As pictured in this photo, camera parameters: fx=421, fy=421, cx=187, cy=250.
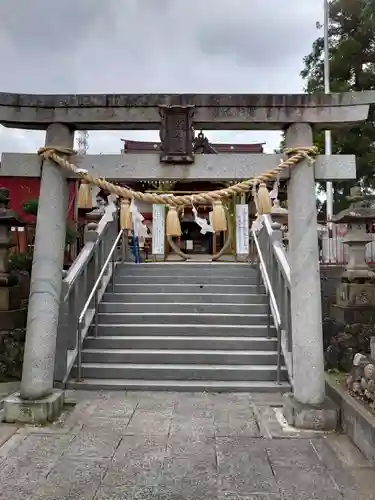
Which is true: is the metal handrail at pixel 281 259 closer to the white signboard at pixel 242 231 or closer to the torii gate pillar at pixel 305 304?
the torii gate pillar at pixel 305 304

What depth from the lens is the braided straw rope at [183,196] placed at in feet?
14.5

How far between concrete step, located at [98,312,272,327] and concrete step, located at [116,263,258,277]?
5.36ft

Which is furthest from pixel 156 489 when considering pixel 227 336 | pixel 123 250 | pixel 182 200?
pixel 123 250

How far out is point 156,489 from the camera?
10.5 ft

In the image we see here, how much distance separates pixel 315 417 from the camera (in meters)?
4.36

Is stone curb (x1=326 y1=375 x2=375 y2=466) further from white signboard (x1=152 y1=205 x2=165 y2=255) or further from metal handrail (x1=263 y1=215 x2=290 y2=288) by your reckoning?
white signboard (x1=152 y1=205 x2=165 y2=255)

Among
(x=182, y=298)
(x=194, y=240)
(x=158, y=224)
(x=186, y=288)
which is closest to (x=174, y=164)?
(x=182, y=298)

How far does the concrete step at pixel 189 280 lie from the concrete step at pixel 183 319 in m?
1.28

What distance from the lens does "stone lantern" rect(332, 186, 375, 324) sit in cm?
720

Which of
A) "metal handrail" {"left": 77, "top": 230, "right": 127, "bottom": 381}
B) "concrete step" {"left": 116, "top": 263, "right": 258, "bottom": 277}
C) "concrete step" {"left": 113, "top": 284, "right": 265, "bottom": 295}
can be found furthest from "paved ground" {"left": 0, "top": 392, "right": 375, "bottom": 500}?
"concrete step" {"left": 116, "top": 263, "right": 258, "bottom": 277}

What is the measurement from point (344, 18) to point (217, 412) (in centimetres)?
1928

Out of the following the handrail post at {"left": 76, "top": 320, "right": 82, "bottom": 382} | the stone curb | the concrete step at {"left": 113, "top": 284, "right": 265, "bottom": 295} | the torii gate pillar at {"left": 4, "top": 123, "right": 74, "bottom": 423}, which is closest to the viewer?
the stone curb

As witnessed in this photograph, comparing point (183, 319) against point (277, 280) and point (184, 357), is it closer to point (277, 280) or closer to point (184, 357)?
point (184, 357)

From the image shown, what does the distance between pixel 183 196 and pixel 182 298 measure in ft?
12.3
